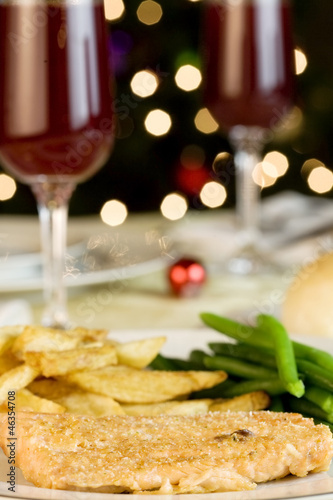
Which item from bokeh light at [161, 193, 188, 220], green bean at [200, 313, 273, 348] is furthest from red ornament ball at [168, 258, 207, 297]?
bokeh light at [161, 193, 188, 220]

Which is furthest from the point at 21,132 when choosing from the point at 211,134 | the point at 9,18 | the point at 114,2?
the point at 211,134

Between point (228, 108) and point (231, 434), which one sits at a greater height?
point (228, 108)

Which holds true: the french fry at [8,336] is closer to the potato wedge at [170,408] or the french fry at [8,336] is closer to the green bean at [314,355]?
the potato wedge at [170,408]

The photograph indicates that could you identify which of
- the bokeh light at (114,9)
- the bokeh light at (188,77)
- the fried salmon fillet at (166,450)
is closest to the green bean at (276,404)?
the fried salmon fillet at (166,450)

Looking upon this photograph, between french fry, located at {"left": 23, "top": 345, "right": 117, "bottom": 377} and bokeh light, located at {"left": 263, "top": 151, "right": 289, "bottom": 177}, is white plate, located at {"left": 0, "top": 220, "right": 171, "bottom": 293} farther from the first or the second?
bokeh light, located at {"left": 263, "top": 151, "right": 289, "bottom": 177}

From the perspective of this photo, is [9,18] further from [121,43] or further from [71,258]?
[121,43]

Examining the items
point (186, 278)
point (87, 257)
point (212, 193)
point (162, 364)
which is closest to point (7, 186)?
point (212, 193)
